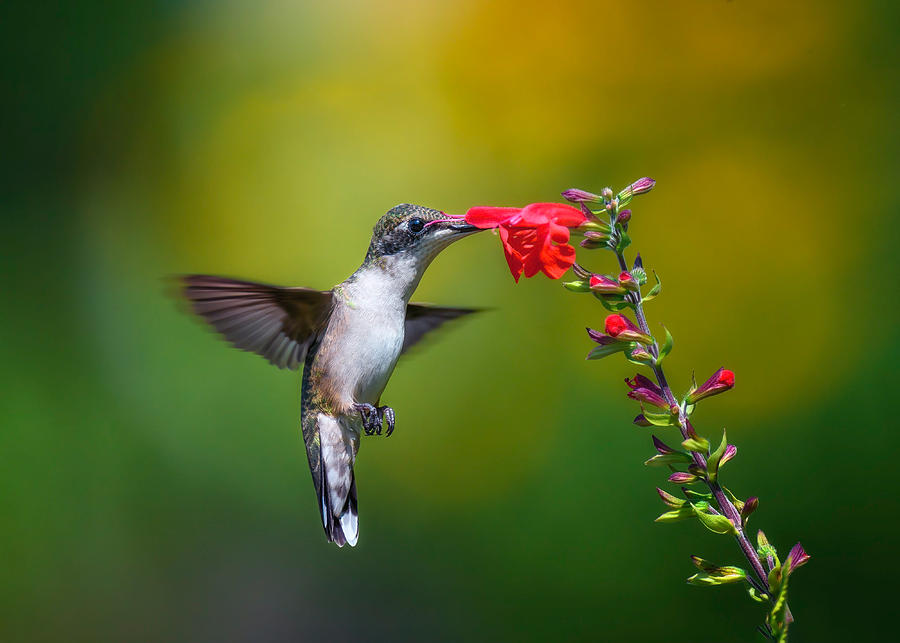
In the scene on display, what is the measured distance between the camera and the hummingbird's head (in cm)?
181

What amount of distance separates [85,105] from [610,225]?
3979 millimetres

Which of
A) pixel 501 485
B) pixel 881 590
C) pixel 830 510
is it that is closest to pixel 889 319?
pixel 830 510

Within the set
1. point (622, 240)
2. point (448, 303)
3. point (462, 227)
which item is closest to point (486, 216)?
point (462, 227)

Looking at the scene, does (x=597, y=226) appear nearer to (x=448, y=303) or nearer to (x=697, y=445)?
(x=697, y=445)

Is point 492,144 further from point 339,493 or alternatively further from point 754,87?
point 339,493

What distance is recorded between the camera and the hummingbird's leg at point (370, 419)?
1.89 meters

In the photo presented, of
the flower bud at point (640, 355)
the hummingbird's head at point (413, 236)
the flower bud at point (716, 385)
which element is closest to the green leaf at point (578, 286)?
the flower bud at point (640, 355)

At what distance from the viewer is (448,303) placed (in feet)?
12.1

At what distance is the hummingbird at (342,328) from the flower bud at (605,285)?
582 millimetres

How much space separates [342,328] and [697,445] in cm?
109

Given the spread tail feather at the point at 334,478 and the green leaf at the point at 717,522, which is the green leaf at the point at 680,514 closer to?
the green leaf at the point at 717,522

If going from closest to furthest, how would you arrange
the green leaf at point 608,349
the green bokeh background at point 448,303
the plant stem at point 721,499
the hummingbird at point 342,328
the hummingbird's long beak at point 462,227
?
the plant stem at point 721,499, the green leaf at point 608,349, the hummingbird's long beak at point 462,227, the hummingbird at point 342,328, the green bokeh background at point 448,303

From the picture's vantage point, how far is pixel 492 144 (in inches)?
149

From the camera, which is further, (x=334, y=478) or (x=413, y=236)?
(x=334, y=478)
